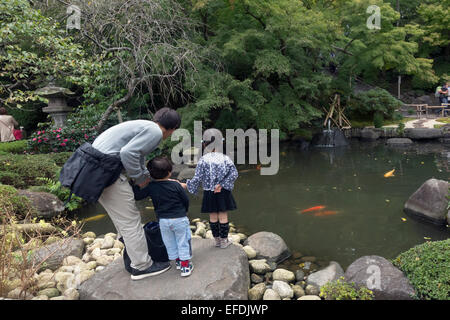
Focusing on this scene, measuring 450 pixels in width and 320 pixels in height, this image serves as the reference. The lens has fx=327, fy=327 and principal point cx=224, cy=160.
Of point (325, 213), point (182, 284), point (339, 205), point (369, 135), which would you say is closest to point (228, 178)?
point (182, 284)

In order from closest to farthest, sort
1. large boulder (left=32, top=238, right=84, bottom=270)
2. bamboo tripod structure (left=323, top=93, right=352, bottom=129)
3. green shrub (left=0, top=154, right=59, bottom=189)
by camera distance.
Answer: large boulder (left=32, top=238, right=84, bottom=270) < green shrub (left=0, top=154, right=59, bottom=189) < bamboo tripod structure (left=323, top=93, right=352, bottom=129)

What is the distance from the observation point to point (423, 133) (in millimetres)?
13281

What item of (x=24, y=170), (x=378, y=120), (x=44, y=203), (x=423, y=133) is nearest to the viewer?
(x=44, y=203)

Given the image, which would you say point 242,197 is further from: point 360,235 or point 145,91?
point 145,91

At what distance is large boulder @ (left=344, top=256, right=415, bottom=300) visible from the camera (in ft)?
9.91

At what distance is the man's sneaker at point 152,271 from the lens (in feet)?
10.4

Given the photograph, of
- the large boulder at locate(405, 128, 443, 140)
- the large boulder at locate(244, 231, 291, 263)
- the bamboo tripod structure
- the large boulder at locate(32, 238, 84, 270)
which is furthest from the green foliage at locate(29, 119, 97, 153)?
the large boulder at locate(405, 128, 443, 140)

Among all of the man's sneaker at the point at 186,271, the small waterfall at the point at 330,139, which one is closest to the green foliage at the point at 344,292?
the man's sneaker at the point at 186,271

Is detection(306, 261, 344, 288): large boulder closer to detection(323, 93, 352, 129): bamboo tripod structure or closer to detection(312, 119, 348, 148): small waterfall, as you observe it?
detection(312, 119, 348, 148): small waterfall

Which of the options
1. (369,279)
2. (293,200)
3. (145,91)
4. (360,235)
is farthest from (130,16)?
(369,279)

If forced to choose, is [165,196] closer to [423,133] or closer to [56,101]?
[56,101]

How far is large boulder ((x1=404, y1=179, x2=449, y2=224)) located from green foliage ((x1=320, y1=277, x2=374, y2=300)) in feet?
9.59

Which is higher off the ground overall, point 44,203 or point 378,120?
point 378,120

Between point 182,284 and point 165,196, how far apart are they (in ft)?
2.73
